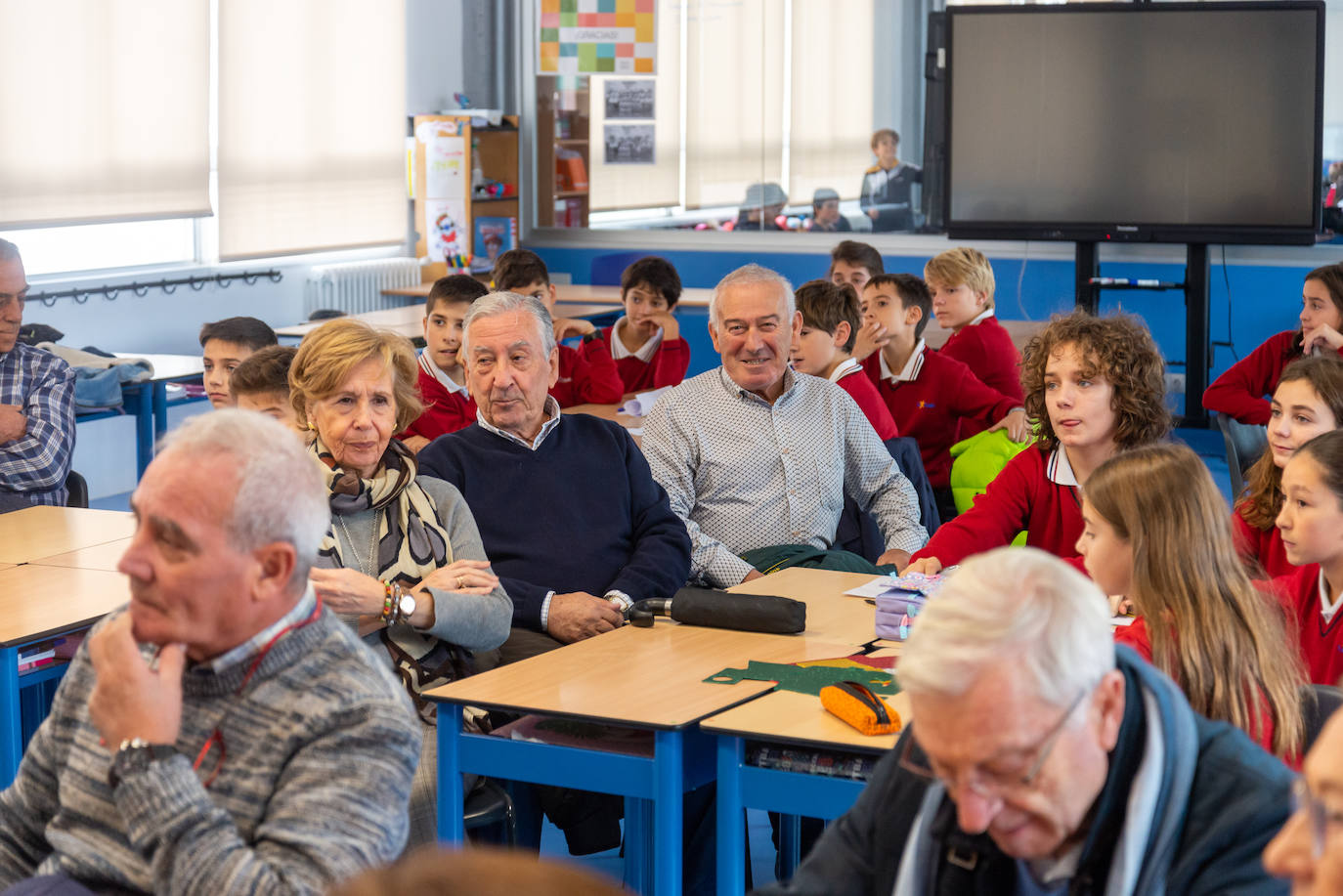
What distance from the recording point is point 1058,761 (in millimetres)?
1322

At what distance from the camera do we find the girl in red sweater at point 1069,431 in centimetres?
337

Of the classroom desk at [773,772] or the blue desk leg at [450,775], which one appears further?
the blue desk leg at [450,775]

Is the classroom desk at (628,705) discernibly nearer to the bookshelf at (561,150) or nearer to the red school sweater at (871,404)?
the red school sweater at (871,404)

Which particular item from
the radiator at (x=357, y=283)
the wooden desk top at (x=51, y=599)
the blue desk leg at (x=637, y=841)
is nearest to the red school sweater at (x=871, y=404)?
the blue desk leg at (x=637, y=841)

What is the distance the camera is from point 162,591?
1650mm

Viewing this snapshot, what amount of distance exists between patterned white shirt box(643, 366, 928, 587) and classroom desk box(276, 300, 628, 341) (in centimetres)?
346

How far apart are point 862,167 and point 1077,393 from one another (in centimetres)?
686

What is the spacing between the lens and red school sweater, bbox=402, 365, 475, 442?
476cm

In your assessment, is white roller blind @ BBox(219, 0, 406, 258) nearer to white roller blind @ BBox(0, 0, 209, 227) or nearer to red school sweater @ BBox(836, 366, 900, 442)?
white roller blind @ BBox(0, 0, 209, 227)

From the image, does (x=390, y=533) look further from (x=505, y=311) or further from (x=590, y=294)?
(x=590, y=294)

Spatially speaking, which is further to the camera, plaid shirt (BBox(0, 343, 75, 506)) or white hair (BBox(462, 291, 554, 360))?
plaid shirt (BBox(0, 343, 75, 506))

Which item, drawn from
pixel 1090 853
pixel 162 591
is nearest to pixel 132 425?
pixel 162 591

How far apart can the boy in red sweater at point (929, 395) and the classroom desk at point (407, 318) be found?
2.69 meters

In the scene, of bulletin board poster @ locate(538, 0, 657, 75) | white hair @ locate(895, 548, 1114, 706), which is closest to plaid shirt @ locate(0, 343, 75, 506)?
Answer: white hair @ locate(895, 548, 1114, 706)
